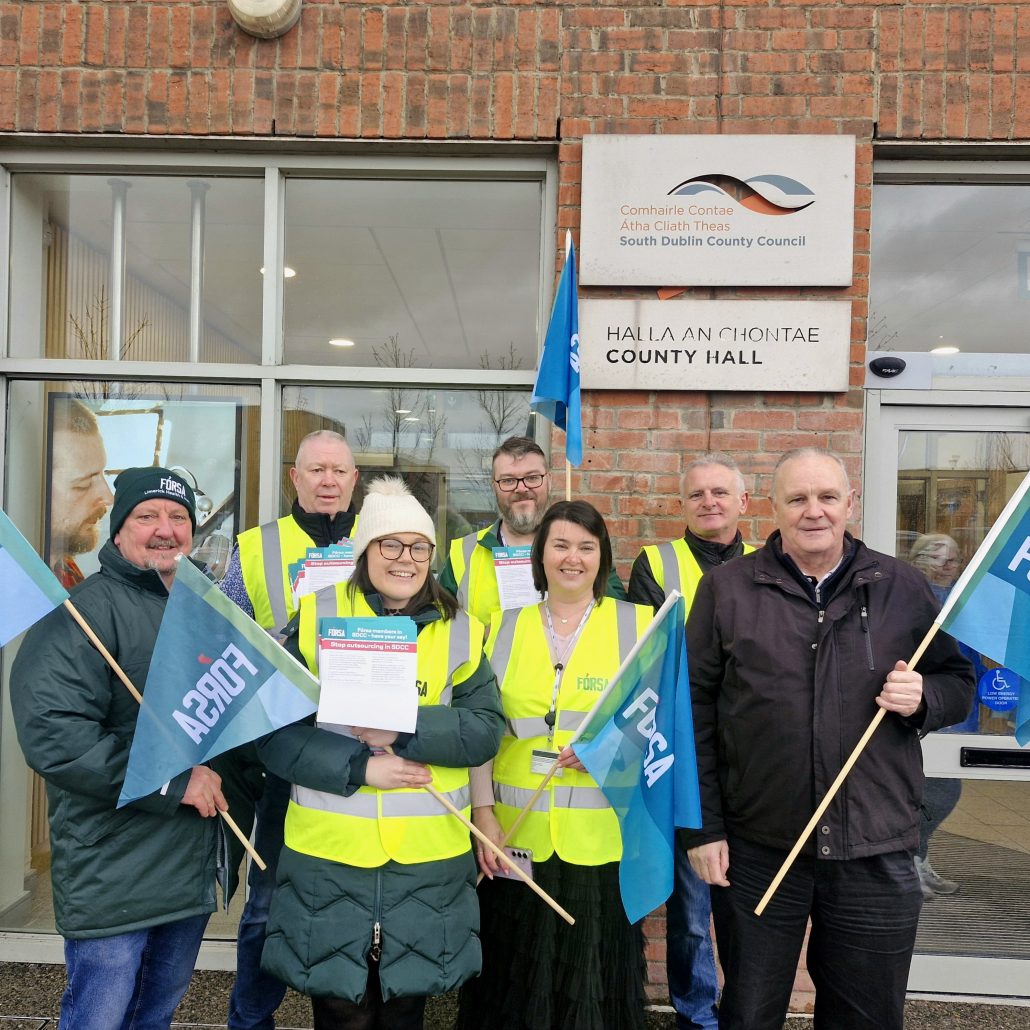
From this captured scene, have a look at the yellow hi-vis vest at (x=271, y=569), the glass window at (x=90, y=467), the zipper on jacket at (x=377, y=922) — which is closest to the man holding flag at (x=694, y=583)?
the yellow hi-vis vest at (x=271, y=569)

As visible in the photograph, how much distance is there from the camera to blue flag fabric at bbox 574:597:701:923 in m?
2.54

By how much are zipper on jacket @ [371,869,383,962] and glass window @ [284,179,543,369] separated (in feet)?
8.12

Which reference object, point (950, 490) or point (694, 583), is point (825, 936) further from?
point (950, 490)

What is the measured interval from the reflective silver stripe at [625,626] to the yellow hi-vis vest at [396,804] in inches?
18.6

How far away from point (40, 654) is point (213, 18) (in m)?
3.01

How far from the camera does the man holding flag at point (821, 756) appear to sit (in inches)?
96.3

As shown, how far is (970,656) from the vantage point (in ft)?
13.1

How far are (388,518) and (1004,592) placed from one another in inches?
68.7

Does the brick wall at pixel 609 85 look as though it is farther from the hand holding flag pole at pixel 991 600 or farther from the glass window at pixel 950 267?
the hand holding flag pole at pixel 991 600

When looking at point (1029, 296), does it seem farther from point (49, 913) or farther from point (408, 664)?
point (49, 913)

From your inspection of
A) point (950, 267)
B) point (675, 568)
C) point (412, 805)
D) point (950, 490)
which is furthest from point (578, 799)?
point (950, 267)

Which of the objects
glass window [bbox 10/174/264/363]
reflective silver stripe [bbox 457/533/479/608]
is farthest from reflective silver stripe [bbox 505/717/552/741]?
glass window [bbox 10/174/264/363]

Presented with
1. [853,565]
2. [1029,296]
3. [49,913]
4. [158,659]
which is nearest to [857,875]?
[853,565]

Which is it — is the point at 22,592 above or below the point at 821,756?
above
